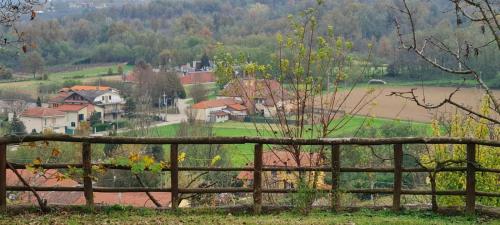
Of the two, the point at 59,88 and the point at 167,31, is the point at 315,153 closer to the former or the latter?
the point at 59,88

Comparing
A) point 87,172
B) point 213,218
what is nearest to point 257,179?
point 213,218

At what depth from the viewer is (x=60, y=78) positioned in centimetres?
7794

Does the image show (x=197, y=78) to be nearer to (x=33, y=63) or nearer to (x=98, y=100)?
(x=98, y=100)

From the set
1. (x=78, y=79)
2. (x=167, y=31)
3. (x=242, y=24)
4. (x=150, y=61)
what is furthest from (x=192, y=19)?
(x=78, y=79)

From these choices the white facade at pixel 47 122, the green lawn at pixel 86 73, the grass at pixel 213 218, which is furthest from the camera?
the green lawn at pixel 86 73

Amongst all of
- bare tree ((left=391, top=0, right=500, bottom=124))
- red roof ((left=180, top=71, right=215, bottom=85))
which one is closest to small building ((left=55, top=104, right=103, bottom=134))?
red roof ((left=180, top=71, right=215, bottom=85))

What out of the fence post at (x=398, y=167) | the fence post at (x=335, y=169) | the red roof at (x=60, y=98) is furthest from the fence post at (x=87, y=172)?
the red roof at (x=60, y=98)

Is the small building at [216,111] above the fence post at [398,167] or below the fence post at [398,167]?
below

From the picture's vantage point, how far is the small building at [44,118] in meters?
39.3

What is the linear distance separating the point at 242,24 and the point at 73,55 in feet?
83.7

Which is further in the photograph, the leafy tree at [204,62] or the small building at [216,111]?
the leafy tree at [204,62]

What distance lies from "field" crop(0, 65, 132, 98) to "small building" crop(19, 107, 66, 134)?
52.8 ft

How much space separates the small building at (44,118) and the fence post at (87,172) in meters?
30.1

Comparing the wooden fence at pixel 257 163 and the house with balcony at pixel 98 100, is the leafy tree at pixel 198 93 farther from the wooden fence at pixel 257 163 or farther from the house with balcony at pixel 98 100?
the wooden fence at pixel 257 163
